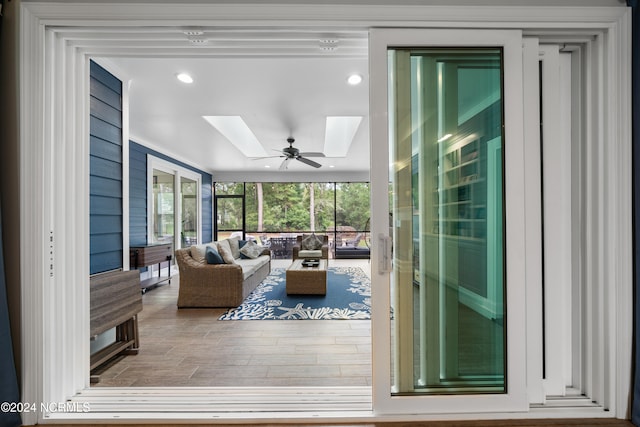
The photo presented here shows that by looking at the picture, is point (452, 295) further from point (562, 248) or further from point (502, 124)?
point (502, 124)

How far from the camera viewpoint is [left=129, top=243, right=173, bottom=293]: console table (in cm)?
436

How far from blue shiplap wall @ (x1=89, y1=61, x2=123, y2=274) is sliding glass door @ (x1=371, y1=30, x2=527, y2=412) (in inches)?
80.3

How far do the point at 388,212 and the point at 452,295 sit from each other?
593 mm

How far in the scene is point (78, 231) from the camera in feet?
6.09

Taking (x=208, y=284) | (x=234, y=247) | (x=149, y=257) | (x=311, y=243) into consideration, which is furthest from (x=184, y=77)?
(x=311, y=243)

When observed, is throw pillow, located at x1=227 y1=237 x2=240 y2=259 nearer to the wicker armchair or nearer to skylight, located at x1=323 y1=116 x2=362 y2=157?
the wicker armchair

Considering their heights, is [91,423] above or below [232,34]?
below

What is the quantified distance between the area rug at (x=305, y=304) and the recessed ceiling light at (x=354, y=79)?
101 inches

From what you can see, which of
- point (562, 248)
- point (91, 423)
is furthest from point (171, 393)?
point (562, 248)

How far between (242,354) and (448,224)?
6.61 feet

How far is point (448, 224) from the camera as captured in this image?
1636 millimetres

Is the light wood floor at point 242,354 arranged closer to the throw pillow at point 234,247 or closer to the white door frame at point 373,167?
the white door frame at point 373,167

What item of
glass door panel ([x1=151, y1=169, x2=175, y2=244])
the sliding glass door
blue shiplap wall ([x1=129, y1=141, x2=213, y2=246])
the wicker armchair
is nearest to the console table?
blue shiplap wall ([x1=129, y1=141, x2=213, y2=246])

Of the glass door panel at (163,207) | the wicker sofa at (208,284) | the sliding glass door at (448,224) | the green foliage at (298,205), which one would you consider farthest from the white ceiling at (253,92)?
the green foliage at (298,205)
